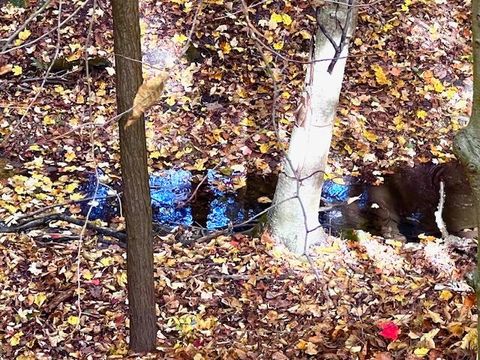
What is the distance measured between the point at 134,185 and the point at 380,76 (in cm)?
566

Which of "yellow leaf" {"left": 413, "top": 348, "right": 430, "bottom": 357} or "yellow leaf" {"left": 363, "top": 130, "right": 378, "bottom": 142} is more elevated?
"yellow leaf" {"left": 363, "top": 130, "right": 378, "bottom": 142}

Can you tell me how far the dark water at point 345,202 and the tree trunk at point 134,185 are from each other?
249 cm

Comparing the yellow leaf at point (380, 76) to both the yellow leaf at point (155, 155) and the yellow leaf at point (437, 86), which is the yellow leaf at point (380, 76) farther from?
the yellow leaf at point (155, 155)

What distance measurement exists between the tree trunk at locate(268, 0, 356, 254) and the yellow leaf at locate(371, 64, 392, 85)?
344cm

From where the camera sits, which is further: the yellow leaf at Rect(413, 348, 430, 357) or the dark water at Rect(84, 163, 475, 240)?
the dark water at Rect(84, 163, 475, 240)

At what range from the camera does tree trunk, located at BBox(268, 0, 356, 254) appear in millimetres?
4555

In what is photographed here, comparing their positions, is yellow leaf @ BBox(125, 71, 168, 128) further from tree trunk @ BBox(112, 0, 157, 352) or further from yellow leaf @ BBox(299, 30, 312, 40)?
yellow leaf @ BBox(299, 30, 312, 40)

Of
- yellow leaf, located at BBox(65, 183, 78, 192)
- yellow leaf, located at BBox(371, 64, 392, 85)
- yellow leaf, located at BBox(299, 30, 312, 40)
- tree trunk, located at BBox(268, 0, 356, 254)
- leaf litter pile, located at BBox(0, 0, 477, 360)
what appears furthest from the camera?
yellow leaf, located at BBox(299, 30, 312, 40)

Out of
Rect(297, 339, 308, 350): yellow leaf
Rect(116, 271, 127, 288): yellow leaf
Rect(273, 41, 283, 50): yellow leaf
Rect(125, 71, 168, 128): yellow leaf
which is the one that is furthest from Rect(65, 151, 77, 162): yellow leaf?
Rect(125, 71, 168, 128): yellow leaf

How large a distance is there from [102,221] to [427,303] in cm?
346

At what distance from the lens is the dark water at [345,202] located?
6527 millimetres

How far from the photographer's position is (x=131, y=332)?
13.3 feet

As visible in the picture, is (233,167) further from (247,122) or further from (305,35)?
(305,35)

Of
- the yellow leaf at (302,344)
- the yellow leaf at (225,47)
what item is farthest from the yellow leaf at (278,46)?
the yellow leaf at (302,344)
